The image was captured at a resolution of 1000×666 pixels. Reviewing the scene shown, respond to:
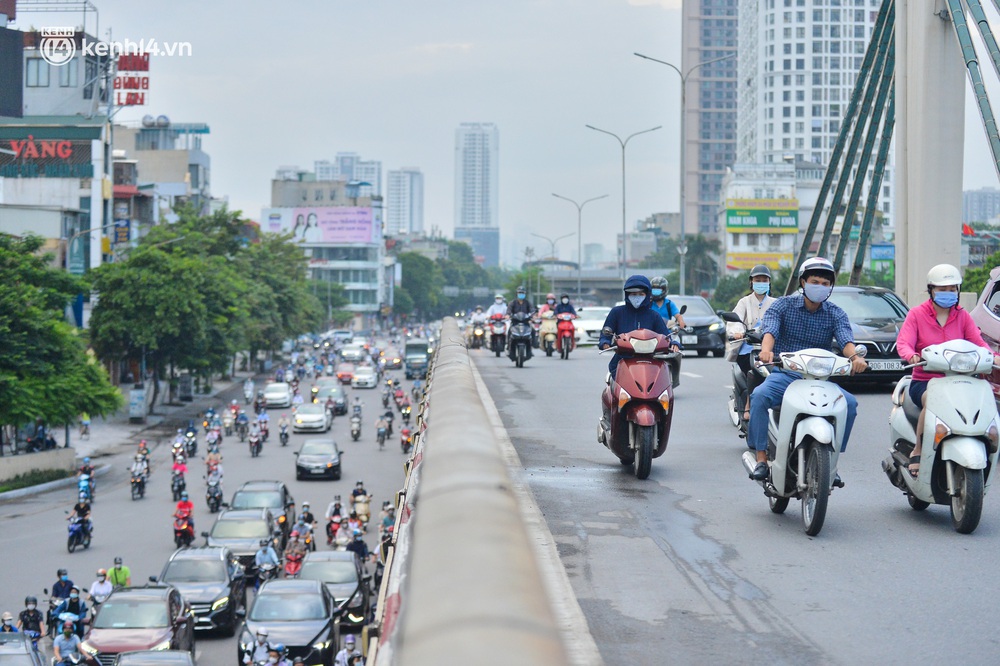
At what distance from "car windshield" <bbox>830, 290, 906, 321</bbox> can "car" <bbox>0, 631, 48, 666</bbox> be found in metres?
11.9

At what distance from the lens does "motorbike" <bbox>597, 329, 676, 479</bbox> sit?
9414mm

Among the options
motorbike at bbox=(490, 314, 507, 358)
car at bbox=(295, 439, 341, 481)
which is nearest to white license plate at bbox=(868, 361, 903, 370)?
motorbike at bbox=(490, 314, 507, 358)

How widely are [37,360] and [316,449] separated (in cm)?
911

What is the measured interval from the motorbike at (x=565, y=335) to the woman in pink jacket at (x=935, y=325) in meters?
17.4

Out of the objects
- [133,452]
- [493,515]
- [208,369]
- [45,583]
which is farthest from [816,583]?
[208,369]

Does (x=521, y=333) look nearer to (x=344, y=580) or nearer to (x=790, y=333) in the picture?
(x=344, y=580)

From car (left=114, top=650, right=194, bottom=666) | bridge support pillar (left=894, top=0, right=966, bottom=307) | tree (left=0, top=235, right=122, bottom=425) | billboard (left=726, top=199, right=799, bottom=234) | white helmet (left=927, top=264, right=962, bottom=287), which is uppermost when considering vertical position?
billboard (left=726, top=199, right=799, bottom=234)

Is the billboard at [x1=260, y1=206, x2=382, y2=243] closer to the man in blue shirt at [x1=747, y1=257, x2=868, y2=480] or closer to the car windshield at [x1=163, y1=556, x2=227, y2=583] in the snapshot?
the car windshield at [x1=163, y1=556, x2=227, y2=583]

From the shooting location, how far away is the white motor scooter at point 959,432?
738 centimetres

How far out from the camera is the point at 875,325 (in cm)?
1691

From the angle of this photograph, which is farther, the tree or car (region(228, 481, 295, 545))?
the tree

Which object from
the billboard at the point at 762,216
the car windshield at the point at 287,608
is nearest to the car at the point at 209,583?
the car windshield at the point at 287,608

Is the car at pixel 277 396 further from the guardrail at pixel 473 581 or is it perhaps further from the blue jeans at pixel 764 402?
the guardrail at pixel 473 581

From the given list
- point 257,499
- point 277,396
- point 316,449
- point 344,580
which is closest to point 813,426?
point 344,580
